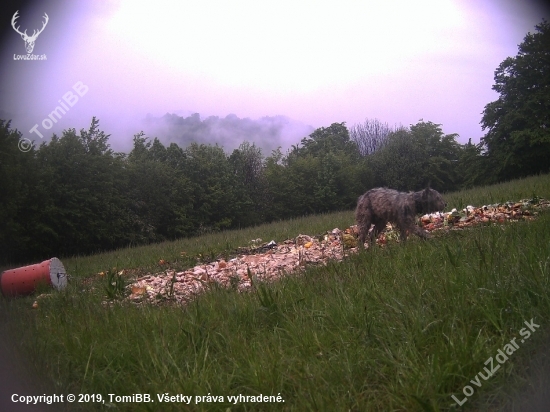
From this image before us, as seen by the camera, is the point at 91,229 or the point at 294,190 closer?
the point at 91,229

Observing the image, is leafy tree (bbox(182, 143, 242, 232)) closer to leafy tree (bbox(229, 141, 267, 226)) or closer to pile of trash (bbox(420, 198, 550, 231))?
leafy tree (bbox(229, 141, 267, 226))

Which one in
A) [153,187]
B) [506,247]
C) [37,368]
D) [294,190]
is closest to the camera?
[37,368]

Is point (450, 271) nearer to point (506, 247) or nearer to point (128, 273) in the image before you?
point (506, 247)

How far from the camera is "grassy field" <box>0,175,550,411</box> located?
3102 mm

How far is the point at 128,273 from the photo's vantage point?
37.2 ft

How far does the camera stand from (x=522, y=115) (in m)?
25.8

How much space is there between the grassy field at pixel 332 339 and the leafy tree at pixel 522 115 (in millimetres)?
22312

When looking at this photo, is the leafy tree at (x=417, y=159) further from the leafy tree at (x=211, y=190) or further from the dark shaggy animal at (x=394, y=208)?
the leafy tree at (x=211, y=190)

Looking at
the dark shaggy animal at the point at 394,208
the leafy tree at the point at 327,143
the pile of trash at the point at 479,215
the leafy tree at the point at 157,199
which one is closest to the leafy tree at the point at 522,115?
the leafy tree at the point at 327,143

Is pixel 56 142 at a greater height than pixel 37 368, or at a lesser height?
greater

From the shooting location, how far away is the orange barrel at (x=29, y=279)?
8.84 m

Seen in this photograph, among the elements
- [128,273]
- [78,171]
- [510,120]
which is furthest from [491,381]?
[510,120]

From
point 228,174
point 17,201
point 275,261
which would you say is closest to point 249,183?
point 228,174

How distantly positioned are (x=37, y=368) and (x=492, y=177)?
105 feet
